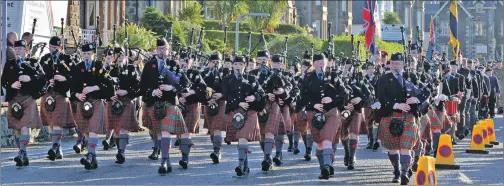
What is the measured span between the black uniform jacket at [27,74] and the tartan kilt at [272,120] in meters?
3.16

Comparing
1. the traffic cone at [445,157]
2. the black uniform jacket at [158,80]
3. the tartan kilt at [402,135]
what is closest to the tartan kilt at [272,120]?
the black uniform jacket at [158,80]

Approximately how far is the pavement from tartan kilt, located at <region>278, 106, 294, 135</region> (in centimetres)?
51

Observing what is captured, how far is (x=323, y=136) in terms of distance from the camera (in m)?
14.6

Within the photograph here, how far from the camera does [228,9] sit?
211ft

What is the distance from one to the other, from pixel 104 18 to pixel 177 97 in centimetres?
3368

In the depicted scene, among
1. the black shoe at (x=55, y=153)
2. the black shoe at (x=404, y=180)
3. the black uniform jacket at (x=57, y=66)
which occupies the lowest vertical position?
the black shoe at (x=404, y=180)

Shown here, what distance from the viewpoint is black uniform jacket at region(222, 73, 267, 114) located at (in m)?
15.1

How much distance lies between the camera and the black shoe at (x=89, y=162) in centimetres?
1505

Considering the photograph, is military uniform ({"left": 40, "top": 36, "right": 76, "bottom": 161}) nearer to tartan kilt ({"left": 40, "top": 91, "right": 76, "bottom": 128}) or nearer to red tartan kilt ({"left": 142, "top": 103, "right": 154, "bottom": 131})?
tartan kilt ({"left": 40, "top": 91, "right": 76, "bottom": 128})

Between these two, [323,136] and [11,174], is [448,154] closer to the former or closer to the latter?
[323,136]

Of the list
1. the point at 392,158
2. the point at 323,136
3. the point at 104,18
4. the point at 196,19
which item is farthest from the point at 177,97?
the point at 196,19

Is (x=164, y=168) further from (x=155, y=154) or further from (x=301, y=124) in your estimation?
(x=301, y=124)

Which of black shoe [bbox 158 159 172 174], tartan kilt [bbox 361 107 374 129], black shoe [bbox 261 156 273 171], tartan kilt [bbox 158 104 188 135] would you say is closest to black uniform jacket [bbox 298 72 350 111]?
black shoe [bbox 261 156 273 171]

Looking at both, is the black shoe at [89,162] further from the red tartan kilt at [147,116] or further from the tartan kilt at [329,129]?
the tartan kilt at [329,129]
